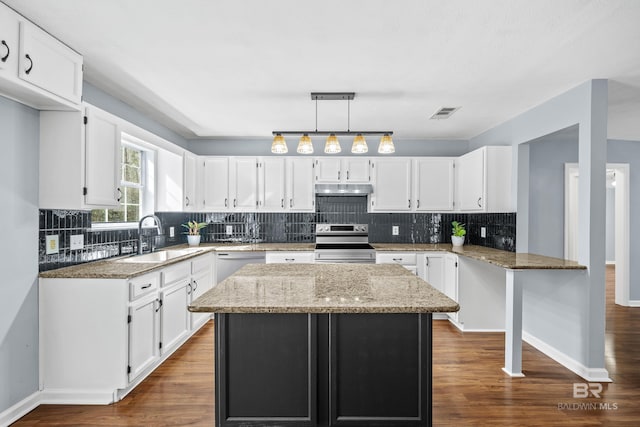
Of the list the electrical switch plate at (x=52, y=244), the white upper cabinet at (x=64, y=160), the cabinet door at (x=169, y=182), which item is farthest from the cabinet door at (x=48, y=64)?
the cabinet door at (x=169, y=182)

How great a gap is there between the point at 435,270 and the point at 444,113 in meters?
1.90

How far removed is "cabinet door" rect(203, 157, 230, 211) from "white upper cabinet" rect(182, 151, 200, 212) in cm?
13

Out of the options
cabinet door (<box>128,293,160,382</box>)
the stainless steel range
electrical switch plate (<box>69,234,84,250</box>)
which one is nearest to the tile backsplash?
the stainless steel range

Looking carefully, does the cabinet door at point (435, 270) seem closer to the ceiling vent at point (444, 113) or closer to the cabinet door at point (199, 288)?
the ceiling vent at point (444, 113)

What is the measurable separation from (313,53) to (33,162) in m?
2.07

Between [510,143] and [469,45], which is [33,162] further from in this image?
[510,143]

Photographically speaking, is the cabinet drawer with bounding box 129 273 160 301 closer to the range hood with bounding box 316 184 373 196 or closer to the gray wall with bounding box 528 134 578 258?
the range hood with bounding box 316 184 373 196

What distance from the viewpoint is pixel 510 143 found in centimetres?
415

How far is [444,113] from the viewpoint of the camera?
3.89m

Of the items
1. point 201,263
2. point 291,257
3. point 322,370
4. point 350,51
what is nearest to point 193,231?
point 201,263

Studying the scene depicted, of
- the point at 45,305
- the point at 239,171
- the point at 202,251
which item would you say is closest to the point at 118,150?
the point at 45,305

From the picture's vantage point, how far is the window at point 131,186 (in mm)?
3707

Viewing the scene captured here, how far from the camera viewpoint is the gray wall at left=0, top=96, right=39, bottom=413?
223 cm

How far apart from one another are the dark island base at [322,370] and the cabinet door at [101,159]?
156 cm
